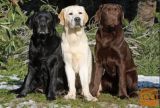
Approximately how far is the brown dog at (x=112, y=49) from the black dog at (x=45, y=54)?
513 millimetres

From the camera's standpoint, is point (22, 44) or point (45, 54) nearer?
point (45, 54)

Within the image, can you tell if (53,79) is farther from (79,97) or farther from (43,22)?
(43,22)

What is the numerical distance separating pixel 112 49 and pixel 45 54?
0.87 meters

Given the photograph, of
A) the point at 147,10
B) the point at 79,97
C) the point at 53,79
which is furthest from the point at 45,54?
the point at 147,10

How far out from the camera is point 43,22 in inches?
266

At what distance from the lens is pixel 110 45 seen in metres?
6.85

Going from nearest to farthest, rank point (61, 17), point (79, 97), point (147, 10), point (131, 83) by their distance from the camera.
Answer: point (61, 17) → point (79, 97) → point (131, 83) → point (147, 10)

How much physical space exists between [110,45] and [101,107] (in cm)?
84

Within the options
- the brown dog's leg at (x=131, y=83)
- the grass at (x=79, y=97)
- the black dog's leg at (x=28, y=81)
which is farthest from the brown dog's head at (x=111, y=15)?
the black dog's leg at (x=28, y=81)

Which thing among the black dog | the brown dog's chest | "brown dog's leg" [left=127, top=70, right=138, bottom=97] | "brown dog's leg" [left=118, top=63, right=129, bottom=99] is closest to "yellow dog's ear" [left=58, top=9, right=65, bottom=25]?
the black dog

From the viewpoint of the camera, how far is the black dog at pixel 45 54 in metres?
6.80

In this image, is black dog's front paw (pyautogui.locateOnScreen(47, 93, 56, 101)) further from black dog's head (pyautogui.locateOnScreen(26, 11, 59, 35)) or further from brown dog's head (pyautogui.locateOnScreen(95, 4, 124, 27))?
brown dog's head (pyautogui.locateOnScreen(95, 4, 124, 27))

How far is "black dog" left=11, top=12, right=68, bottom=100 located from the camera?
6.80 metres

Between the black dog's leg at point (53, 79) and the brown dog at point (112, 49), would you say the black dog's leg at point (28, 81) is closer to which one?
the black dog's leg at point (53, 79)
